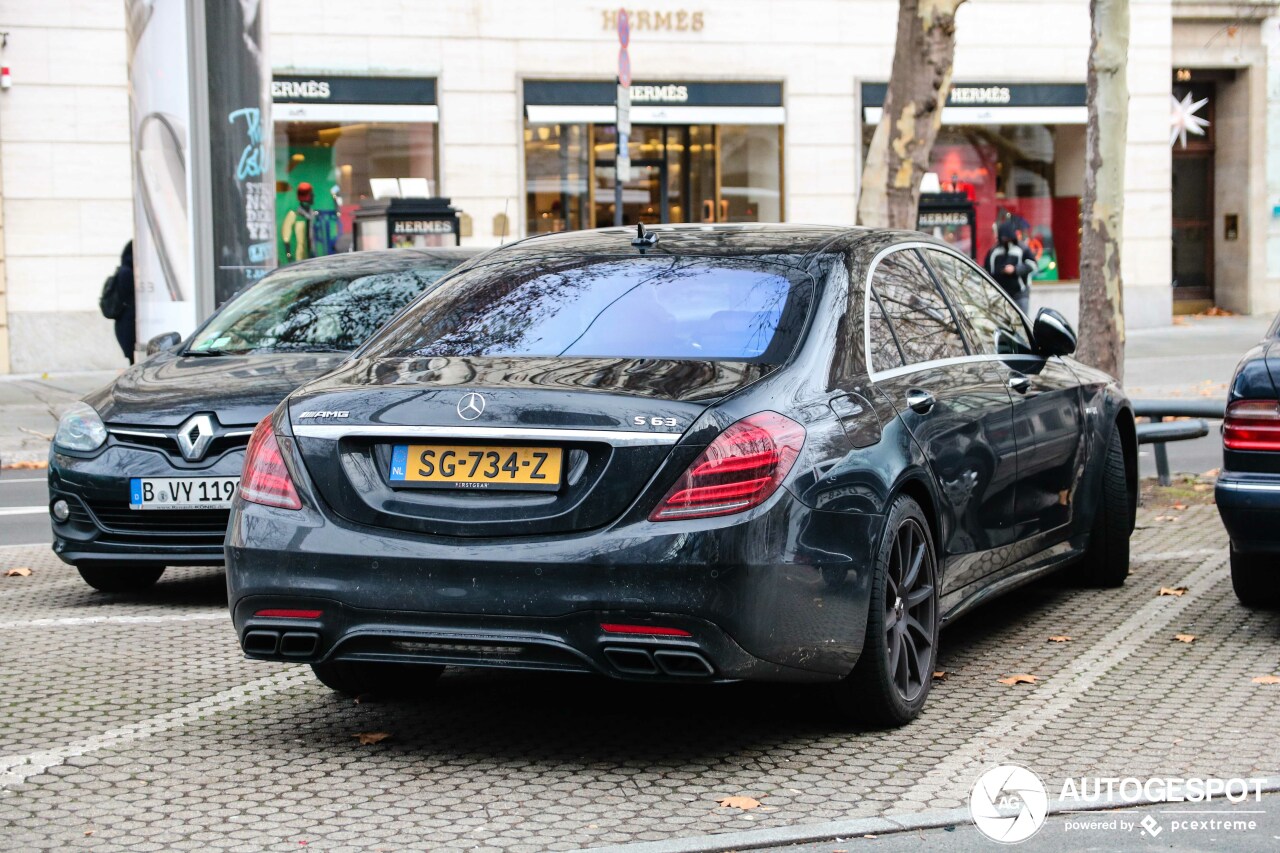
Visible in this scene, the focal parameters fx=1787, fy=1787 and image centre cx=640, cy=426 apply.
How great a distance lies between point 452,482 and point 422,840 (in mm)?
998

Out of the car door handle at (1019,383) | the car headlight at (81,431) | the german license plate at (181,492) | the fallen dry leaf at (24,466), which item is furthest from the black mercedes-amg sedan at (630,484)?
the fallen dry leaf at (24,466)

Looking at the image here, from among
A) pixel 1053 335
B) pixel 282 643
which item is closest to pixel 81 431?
pixel 282 643

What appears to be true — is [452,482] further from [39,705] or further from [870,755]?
[39,705]

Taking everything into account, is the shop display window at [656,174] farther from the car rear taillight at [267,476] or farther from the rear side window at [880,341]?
the car rear taillight at [267,476]

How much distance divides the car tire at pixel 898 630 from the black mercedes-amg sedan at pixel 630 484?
1cm

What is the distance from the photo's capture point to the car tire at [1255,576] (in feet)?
24.1

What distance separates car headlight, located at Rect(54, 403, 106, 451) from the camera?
7.82 meters

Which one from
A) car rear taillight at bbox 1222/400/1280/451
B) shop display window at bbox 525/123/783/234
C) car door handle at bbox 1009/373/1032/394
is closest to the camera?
car rear taillight at bbox 1222/400/1280/451

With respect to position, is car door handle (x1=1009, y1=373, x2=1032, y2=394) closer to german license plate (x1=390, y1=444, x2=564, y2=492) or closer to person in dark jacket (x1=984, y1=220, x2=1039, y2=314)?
german license plate (x1=390, y1=444, x2=564, y2=492)

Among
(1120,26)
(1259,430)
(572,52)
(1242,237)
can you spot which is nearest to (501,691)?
(1259,430)

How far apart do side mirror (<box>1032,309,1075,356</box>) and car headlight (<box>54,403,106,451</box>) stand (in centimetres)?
402

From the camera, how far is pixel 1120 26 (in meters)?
11.5

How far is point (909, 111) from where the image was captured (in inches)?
530

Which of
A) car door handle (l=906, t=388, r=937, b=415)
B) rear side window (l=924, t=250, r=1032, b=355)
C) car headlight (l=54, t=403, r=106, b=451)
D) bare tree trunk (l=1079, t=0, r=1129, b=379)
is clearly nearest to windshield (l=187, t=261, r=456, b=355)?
car headlight (l=54, t=403, r=106, b=451)
